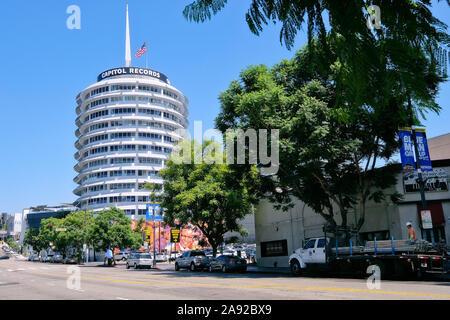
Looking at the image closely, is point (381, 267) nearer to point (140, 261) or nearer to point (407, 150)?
point (407, 150)

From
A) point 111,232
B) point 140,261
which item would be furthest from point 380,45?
point 111,232

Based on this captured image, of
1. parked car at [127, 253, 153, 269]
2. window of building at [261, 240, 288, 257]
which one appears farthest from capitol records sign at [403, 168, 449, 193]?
parked car at [127, 253, 153, 269]

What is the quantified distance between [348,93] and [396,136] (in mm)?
21327

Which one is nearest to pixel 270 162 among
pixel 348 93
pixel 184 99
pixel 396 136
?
pixel 396 136

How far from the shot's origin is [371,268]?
59.2 ft

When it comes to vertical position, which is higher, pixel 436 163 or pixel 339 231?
pixel 436 163

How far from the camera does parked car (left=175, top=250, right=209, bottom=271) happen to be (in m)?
33.4

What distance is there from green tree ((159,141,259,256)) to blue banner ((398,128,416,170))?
11.2m

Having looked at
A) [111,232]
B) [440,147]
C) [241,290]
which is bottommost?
[241,290]

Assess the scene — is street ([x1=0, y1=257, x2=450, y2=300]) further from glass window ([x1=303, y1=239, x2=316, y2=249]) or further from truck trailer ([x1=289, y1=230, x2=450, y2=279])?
glass window ([x1=303, y1=239, x2=316, y2=249])

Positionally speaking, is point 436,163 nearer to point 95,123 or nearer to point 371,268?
point 371,268

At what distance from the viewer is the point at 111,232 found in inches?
2216

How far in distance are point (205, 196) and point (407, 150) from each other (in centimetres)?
1785

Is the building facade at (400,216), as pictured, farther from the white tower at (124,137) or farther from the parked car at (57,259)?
the white tower at (124,137)
